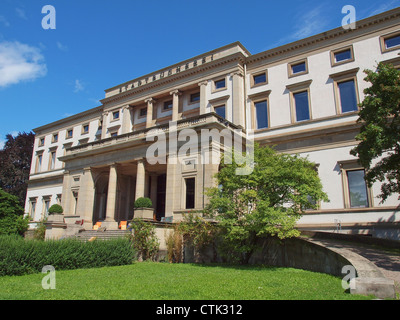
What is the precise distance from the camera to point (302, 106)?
2614 centimetres

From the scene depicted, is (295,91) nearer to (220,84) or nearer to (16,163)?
(220,84)

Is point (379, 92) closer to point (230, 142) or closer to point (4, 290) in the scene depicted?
point (230, 142)

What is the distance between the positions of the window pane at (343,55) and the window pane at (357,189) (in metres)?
9.22

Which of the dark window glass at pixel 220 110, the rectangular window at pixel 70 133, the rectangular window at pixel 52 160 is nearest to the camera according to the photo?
the dark window glass at pixel 220 110

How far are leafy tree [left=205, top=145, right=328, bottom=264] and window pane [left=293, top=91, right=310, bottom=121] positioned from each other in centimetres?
1189

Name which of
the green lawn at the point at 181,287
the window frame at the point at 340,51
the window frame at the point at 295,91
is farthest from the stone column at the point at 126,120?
the green lawn at the point at 181,287

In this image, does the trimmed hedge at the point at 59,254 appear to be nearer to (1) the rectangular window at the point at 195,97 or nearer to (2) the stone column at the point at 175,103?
(2) the stone column at the point at 175,103

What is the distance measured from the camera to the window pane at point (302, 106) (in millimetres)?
25812

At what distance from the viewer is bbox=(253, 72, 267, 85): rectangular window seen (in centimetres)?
2845

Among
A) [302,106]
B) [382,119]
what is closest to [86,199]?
[302,106]

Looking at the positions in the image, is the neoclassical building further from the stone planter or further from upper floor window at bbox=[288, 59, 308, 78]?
the stone planter

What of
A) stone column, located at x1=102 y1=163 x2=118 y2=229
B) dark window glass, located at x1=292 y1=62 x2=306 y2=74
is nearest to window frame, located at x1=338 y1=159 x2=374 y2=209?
dark window glass, located at x1=292 y1=62 x2=306 y2=74

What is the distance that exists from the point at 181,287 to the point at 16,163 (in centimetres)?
4869
